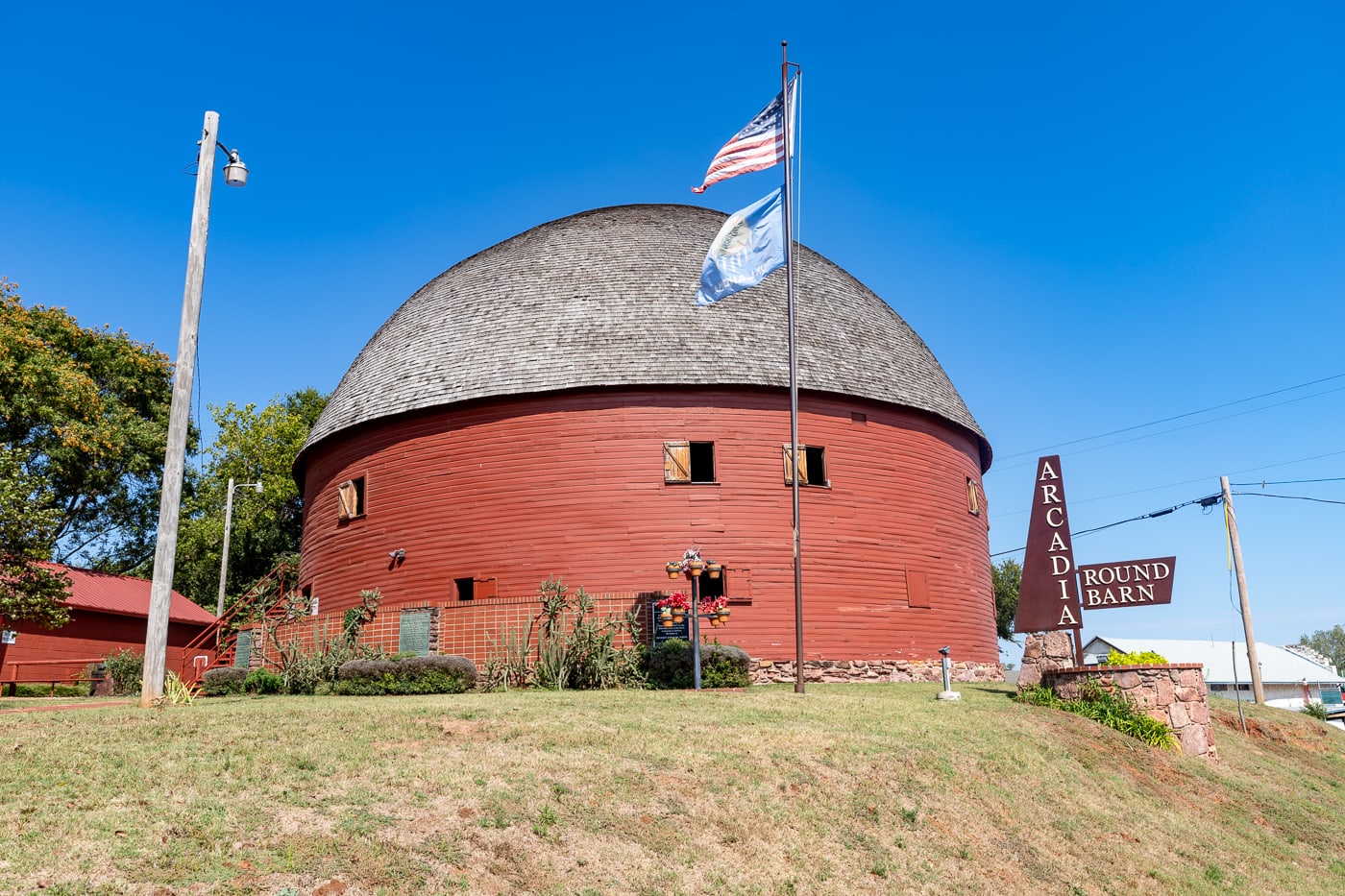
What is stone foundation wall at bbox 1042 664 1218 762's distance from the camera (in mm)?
15656

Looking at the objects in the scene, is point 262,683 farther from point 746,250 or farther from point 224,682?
point 746,250

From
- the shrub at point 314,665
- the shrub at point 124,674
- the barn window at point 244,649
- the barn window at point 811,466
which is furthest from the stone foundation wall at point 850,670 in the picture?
the shrub at point 124,674

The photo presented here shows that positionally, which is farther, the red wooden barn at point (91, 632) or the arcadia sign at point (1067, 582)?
the red wooden barn at point (91, 632)

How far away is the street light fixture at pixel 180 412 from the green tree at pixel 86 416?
22.2 meters

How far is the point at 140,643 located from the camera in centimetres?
3609

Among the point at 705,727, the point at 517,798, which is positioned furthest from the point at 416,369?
the point at 517,798

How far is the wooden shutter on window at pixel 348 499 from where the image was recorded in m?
25.3

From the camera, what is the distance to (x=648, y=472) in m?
22.4

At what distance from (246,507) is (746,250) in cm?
3129

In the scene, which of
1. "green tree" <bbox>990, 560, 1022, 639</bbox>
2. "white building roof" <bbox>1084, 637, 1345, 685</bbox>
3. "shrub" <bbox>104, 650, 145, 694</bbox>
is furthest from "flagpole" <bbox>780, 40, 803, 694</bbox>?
"white building roof" <bbox>1084, 637, 1345, 685</bbox>

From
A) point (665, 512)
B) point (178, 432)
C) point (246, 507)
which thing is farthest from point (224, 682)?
point (246, 507)

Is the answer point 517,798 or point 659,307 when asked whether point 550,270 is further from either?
point 517,798

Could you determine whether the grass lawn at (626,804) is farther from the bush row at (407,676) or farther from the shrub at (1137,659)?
the bush row at (407,676)

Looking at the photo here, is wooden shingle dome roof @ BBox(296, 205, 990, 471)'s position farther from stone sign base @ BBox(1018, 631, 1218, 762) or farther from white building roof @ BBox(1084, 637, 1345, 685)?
white building roof @ BBox(1084, 637, 1345, 685)
